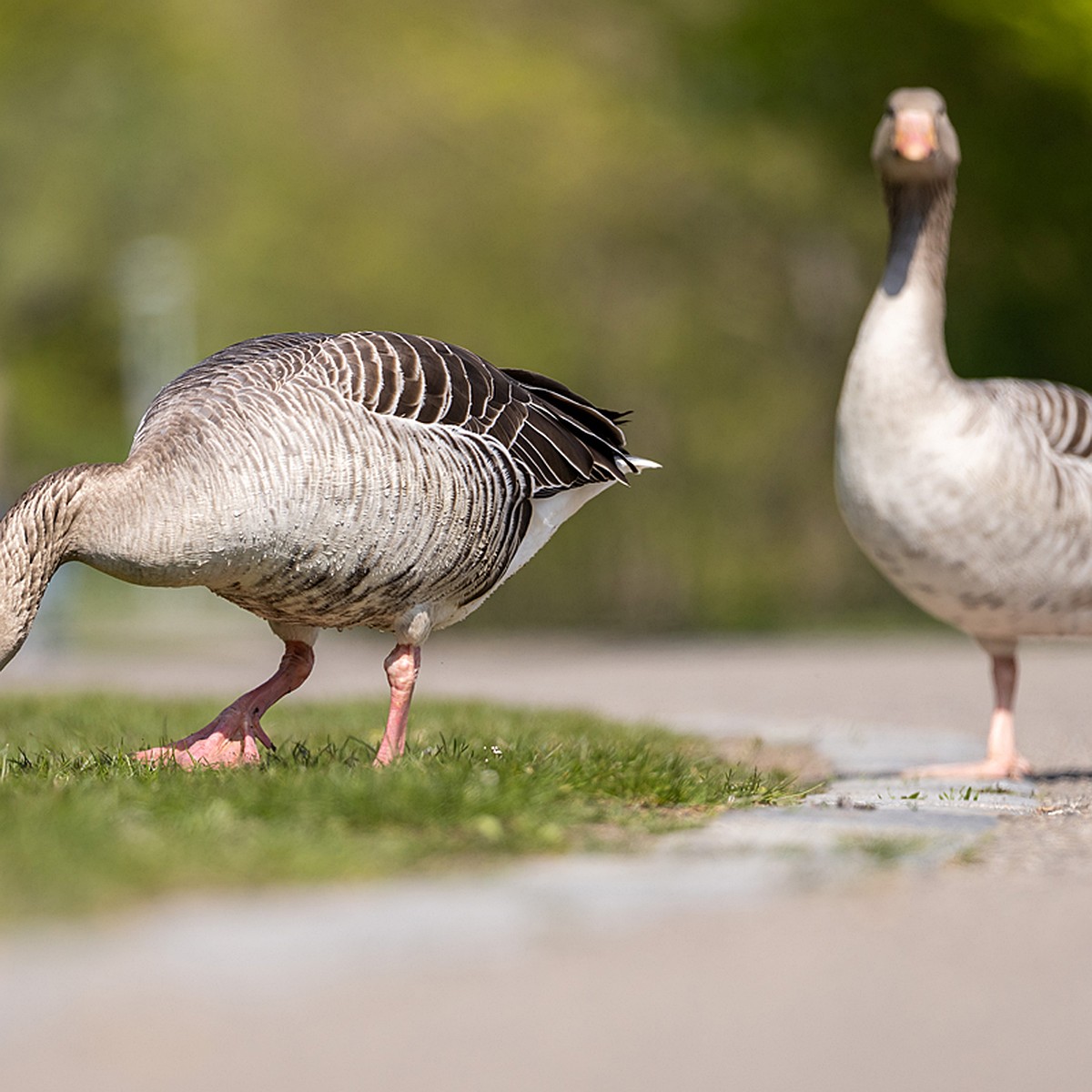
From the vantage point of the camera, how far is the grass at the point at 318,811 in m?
3.97

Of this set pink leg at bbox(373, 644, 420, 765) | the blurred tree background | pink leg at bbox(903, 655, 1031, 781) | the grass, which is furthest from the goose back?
the blurred tree background

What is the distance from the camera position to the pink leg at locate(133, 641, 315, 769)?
6.20m

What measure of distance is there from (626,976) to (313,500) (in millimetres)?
2535

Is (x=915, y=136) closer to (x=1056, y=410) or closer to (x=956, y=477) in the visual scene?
(x=1056, y=410)

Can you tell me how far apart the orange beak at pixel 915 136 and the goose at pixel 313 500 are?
6.60 feet

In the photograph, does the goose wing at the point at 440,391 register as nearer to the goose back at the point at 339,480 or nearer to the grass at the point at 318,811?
the goose back at the point at 339,480

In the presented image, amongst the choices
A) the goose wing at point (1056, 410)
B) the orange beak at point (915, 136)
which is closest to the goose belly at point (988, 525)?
the goose wing at point (1056, 410)

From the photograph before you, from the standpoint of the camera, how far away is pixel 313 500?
565 centimetres

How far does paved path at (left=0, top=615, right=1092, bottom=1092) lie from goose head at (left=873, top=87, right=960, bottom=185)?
337 centimetres

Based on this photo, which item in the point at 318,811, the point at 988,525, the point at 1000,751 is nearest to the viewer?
the point at 318,811

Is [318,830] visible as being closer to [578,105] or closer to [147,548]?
[147,548]

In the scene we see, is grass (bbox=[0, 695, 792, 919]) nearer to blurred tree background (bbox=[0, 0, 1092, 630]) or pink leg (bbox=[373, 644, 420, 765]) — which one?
pink leg (bbox=[373, 644, 420, 765])

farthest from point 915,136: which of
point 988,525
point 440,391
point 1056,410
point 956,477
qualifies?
point 440,391

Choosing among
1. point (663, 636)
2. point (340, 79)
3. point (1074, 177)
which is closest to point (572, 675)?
point (663, 636)
